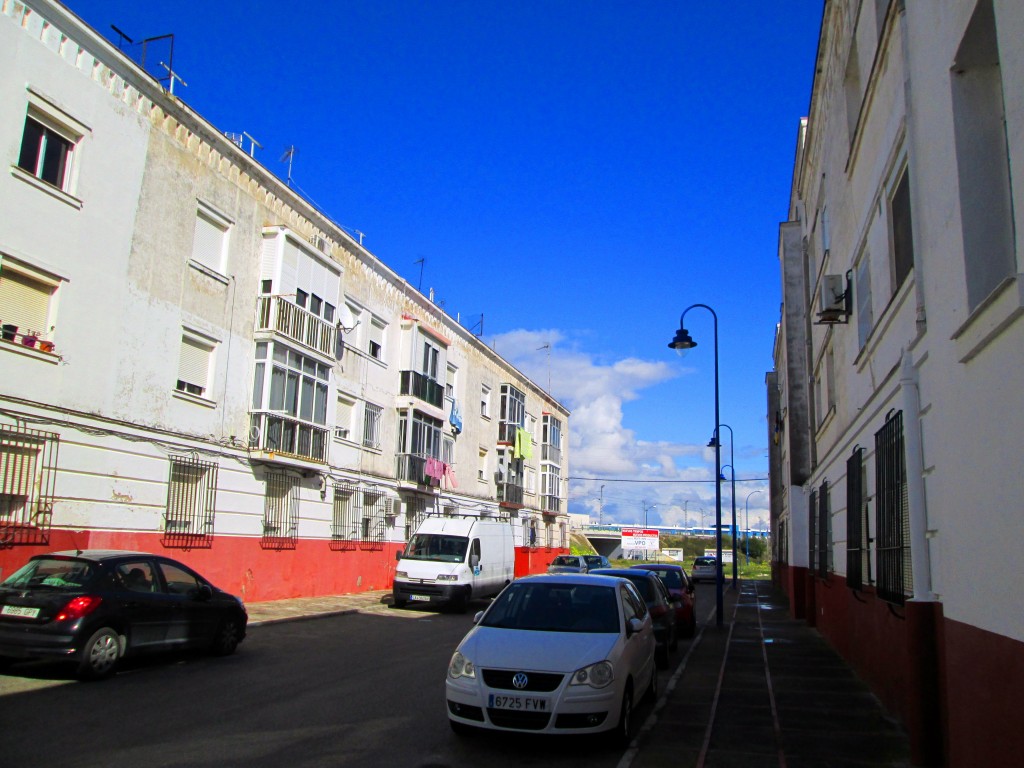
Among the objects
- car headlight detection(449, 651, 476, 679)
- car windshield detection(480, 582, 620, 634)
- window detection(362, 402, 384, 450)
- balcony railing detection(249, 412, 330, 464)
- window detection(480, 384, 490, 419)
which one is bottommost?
car headlight detection(449, 651, 476, 679)

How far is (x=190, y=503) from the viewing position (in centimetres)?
1958

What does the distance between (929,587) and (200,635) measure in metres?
9.78

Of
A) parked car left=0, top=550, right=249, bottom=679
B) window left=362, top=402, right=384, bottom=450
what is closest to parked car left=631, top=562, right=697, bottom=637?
parked car left=0, top=550, right=249, bottom=679

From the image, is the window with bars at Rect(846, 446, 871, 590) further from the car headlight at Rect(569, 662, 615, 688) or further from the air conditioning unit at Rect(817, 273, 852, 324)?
the car headlight at Rect(569, 662, 615, 688)

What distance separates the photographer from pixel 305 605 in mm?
21844

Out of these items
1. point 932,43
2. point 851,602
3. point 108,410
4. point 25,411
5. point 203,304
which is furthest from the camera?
point 203,304

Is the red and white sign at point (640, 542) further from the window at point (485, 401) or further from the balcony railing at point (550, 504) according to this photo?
the window at point (485, 401)

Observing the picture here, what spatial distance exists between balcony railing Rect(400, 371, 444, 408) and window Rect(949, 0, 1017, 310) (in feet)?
87.3

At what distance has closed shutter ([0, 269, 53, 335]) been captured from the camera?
14797 mm

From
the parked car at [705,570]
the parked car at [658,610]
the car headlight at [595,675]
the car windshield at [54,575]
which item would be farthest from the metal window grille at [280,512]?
the parked car at [705,570]

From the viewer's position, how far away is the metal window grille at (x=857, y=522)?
36.9ft

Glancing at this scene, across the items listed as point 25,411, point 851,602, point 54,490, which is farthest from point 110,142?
point 851,602

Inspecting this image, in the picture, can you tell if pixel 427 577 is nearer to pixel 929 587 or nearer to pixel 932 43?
pixel 929 587

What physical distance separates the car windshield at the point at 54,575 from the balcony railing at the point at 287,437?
35.9 ft
